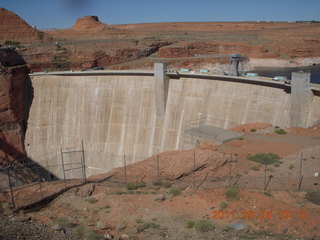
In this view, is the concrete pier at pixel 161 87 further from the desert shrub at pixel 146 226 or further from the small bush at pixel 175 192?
the desert shrub at pixel 146 226

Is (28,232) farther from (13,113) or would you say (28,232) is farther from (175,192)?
(13,113)

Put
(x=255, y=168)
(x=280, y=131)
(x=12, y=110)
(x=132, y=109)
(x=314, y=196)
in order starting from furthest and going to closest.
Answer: (x=12, y=110)
(x=132, y=109)
(x=280, y=131)
(x=255, y=168)
(x=314, y=196)

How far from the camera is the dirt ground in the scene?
932 cm

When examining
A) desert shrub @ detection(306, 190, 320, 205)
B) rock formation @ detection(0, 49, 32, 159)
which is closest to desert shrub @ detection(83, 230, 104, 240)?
desert shrub @ detection(306, 190, 320, 205)

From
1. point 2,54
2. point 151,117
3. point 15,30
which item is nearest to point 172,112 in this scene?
point 151,117

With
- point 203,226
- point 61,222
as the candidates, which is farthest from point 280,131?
point 61,222

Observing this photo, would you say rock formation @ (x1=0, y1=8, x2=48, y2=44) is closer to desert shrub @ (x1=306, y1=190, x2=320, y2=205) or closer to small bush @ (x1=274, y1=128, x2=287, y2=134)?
small bush @ (x1=274, y1=128, x2=287, y2=134)

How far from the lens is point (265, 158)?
1481 centimetres

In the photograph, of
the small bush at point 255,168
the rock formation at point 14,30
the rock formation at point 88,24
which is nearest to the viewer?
the small bush at point 255,168

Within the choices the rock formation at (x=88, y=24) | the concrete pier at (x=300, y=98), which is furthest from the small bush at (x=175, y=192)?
Answer: the rock formation at (x=88, y=24)

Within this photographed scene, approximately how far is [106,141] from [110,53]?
53.3 feet

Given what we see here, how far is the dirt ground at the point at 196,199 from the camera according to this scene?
9320 millimetres

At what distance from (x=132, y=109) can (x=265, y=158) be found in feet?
50.9
